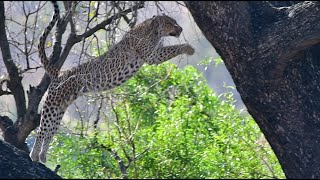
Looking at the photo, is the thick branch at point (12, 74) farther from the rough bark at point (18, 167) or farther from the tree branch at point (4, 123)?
the rough bark at point (18, 167)

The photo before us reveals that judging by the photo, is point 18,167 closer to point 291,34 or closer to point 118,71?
point 291,34

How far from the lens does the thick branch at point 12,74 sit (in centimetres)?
746

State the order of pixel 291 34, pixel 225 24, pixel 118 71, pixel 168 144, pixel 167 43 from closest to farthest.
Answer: pixel 291 34 < pixel 225 24 < pixel 168 144 < pixel 118 71 < pixel 167 43

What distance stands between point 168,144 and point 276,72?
1.94 metres

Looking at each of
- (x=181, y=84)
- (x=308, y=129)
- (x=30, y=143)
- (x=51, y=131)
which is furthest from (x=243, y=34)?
(x=30, y=143)

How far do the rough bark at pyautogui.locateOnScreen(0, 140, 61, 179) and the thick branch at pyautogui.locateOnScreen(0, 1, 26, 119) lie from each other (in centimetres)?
194

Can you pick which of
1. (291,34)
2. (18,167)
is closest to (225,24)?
(291,34)

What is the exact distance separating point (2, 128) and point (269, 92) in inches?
127

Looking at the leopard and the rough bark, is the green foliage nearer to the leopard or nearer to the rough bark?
the leopard

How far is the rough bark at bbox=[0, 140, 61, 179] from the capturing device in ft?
17.1

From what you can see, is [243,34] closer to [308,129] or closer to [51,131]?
[308,129]

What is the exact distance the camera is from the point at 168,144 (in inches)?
275

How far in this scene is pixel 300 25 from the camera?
17.1 ft

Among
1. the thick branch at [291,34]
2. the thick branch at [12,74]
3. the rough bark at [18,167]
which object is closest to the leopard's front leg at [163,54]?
the thick branch at [12,74]
